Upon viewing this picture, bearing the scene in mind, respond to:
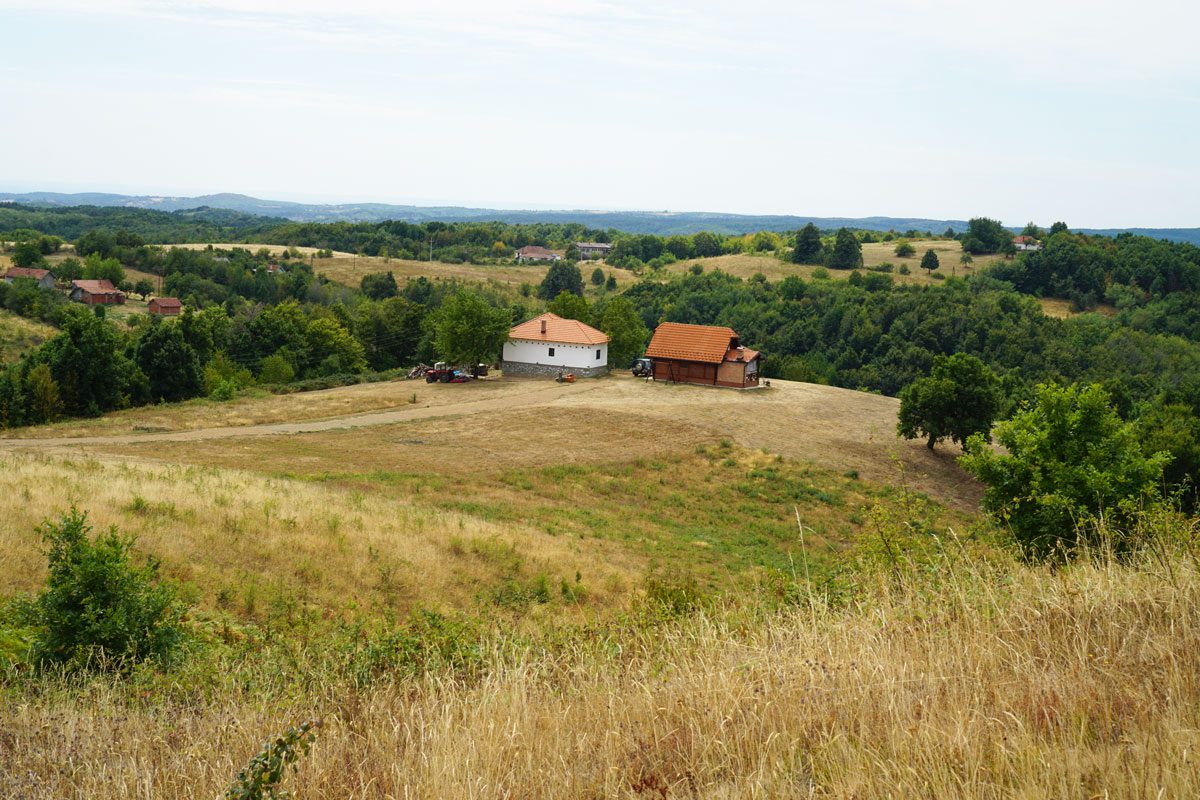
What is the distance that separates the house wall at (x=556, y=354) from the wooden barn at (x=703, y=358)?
15.1 ft

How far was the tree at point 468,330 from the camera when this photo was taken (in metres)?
54.2

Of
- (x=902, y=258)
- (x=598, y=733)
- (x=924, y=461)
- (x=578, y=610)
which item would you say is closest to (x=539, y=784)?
(x=598, y=733)

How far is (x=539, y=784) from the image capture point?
154 inches

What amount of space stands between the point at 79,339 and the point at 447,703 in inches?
1841

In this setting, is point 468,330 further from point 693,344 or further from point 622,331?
point 693,344

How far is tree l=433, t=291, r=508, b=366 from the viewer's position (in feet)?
178

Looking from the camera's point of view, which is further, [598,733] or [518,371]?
[518,371]

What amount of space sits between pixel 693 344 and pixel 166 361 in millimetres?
31583

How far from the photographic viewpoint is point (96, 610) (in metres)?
8.38

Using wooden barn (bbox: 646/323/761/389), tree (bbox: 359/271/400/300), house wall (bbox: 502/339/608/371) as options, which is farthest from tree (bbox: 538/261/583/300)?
wooden barn (bbox: 646/323/761/389)

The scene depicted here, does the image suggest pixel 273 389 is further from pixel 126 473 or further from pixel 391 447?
pixel 126 473

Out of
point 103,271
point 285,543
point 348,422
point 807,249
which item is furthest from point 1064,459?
point 807,249

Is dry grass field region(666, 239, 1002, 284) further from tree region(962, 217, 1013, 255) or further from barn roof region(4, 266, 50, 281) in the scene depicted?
barn roof region(4, 266, 50, 281)

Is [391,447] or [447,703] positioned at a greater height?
[447,703]
